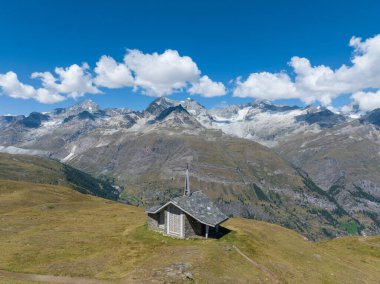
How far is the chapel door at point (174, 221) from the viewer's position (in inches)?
2815

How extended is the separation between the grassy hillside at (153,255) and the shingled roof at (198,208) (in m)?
3.95

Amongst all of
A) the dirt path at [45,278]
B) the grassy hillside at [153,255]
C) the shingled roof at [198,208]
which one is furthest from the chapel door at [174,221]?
the dirt path at [45,278]

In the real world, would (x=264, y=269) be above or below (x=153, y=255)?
below

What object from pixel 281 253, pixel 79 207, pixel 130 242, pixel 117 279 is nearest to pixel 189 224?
pixel 130 242

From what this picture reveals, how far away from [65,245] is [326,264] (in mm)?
48991

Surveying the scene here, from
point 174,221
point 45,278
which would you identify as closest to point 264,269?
point 174,221

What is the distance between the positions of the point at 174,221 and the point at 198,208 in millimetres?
5805

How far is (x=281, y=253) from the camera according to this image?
71.6 metres

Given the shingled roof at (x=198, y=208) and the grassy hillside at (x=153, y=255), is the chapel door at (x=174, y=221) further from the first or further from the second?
the grassy hillside at (x=153, y=255)

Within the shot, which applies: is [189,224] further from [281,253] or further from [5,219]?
[5,219]

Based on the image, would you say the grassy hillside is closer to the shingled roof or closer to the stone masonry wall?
the stone masonry wall

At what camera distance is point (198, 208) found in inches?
2943

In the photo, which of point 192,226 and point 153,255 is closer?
point 153,255

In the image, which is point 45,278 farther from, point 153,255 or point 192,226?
point 192,226
